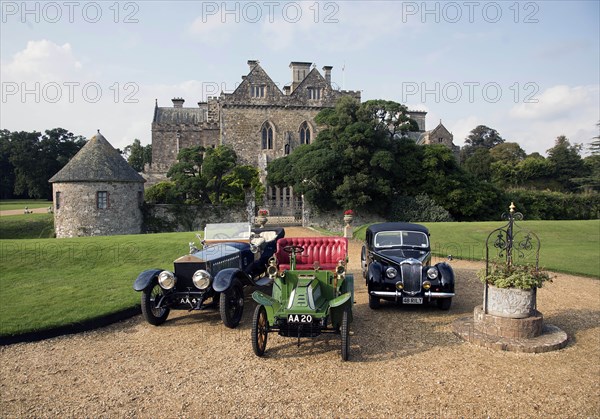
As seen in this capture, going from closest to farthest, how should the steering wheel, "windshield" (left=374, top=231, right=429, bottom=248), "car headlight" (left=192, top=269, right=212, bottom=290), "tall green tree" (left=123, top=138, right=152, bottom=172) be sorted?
the steering wheel < "car headlight" (left=192, top=269, right=212, bottom=290) < "windshield" (left=374, top=231, right=429, bottom=248) < "tall green tree" (left=123, top=138, right=152, bottom=172)

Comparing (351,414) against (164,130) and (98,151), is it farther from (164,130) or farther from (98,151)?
(164,130)

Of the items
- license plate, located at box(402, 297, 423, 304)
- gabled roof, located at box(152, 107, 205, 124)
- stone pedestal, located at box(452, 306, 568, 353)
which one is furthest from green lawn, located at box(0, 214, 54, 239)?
stone pedestal, located at box(452, 306, 568, 353)

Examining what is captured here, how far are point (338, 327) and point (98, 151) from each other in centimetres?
2613

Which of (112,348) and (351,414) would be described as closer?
(351,414)

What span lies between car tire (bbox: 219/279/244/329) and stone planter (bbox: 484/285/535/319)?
4.77 m

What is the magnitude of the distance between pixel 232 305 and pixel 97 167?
22.9 meters

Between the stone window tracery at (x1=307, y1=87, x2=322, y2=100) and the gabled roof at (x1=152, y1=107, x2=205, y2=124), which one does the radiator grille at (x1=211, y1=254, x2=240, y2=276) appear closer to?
the stone window tracery at (x1=307, y1=87, x2=322, y2=100)

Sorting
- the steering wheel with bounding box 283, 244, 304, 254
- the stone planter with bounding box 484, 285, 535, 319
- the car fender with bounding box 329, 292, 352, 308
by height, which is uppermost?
the steering wheel with bounding box 283, 244, 304, 254

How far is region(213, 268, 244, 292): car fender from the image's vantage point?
27.3 feet

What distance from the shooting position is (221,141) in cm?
4269

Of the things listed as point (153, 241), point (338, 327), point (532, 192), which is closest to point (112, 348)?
point (338, 327)

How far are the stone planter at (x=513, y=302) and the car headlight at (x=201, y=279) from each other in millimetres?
5267

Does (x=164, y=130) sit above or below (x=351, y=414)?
above

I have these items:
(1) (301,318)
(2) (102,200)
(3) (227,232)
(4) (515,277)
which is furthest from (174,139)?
(4) (515,277)
